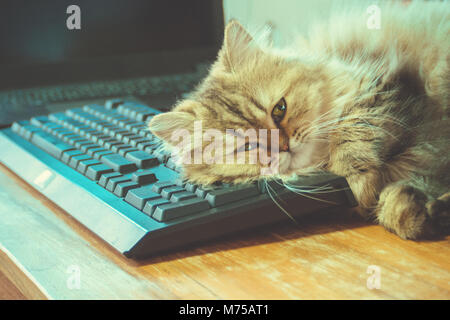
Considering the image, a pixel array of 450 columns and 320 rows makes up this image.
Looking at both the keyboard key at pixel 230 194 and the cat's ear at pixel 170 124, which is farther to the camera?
the cat's ear at pixel 170 124

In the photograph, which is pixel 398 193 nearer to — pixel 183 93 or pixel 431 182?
pixel 431 182

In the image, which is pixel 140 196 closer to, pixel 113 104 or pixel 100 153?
pixel 100 153

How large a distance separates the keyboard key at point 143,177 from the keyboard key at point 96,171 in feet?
0.20

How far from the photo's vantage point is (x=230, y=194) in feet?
2.42

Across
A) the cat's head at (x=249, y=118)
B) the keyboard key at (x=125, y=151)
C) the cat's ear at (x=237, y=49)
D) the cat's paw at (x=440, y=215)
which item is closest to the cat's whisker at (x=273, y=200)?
the cat's head at (x=249, y=118)

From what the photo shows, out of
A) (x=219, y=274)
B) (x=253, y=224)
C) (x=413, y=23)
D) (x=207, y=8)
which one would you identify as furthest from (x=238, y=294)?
(x=207, y=8)

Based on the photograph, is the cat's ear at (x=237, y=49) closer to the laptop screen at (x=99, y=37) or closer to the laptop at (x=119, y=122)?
the laptop at (x=119, y=122)

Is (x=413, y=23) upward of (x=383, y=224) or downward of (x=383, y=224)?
upward

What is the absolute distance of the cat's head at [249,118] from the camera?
95 centimetres

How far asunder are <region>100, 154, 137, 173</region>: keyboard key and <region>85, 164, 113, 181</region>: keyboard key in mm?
15

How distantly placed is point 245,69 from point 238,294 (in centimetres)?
66
